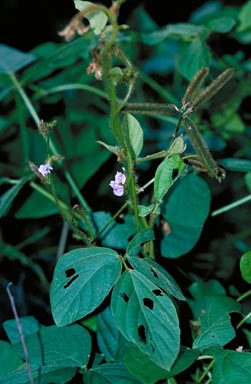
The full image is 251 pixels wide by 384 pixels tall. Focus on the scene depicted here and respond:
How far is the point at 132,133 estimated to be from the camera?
682mm

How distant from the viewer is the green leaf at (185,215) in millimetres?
815

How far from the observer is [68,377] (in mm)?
625

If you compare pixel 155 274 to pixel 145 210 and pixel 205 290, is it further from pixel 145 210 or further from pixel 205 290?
pixel 205 290

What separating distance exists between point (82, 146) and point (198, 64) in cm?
54

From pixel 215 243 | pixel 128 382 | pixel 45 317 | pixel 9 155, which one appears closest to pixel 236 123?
pixel 215 243

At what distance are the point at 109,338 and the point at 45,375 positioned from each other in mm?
159

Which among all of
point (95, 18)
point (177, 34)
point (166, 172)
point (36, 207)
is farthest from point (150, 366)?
point (177, 34)

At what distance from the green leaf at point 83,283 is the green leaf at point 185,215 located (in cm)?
25

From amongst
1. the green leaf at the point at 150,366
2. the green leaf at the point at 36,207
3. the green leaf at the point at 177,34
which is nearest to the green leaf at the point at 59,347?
the green leaf at the point at 150,366

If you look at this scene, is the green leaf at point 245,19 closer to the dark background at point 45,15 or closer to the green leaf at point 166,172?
the dark background at point 45,15

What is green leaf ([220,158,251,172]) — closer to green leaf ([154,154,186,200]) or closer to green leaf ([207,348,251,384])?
green leaf ([154,154,186,200])

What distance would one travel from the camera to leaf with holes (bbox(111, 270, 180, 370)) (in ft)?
1.71

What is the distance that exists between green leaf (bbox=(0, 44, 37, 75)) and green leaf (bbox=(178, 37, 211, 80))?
0.44m

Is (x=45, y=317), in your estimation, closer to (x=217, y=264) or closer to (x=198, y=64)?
(x=217, y=264)
